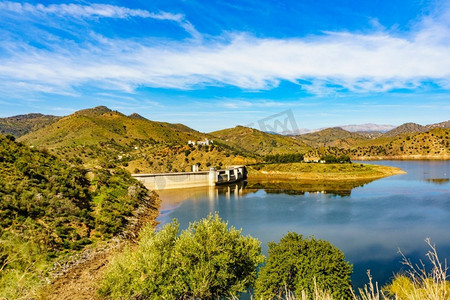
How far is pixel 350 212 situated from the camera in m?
60.4

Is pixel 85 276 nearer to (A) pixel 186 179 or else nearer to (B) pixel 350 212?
(B) pixel 350 212

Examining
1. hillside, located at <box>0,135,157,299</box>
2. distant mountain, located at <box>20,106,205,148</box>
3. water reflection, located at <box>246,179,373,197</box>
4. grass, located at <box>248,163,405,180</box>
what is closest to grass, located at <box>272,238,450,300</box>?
hillside, located at <box>0,135,157,299</box>

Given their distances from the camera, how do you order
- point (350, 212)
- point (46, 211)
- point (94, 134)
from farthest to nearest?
point (94, 134)
point (350, 212)
point (46, 211)

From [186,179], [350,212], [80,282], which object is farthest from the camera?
[186,179]

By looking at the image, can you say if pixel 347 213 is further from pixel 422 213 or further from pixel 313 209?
pixel 422 213

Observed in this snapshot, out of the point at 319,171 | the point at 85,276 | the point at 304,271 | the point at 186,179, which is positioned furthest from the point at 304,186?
the point at 85,276

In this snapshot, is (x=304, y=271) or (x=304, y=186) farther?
(x=304, y=186)

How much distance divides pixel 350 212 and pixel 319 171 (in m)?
59.4

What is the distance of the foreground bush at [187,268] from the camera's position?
22.6m

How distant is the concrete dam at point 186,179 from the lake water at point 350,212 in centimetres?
595

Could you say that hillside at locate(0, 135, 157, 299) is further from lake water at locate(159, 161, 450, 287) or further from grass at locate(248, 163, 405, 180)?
grass at locate(248, 163, 405, 180)

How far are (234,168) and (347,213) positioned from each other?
201ft

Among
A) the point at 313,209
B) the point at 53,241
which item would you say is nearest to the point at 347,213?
the point at 313,209

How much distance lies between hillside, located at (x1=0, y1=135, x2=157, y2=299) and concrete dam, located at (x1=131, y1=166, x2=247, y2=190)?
37.7 meters
